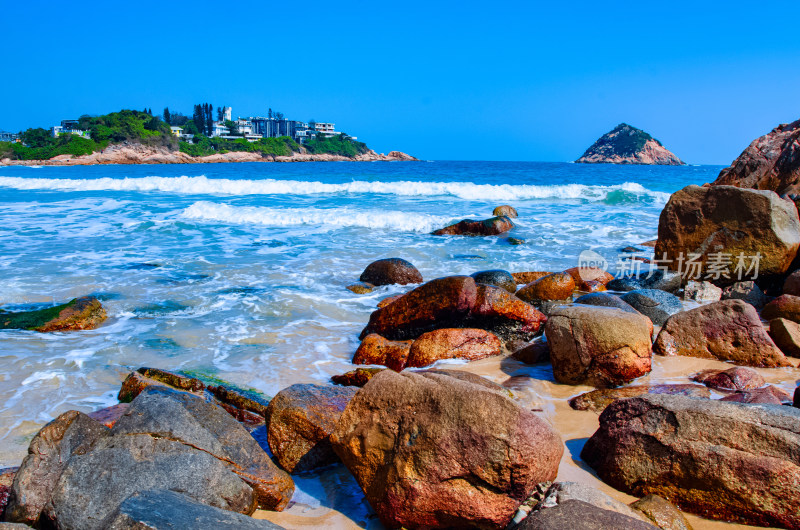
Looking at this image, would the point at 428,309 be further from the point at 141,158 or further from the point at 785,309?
the point at 141,158

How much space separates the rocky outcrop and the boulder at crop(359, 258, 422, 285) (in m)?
5.60

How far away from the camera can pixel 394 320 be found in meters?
5.50

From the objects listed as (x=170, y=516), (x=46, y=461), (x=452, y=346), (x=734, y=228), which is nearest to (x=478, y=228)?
(x=734, y=228)

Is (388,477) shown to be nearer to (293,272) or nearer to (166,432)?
(166,432)

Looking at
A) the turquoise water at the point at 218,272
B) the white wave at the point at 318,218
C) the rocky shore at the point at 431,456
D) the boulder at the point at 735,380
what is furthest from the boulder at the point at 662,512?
the white wave at the point at 318,218

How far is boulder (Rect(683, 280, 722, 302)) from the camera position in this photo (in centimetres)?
687

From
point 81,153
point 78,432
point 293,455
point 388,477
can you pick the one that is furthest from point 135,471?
point 81,153

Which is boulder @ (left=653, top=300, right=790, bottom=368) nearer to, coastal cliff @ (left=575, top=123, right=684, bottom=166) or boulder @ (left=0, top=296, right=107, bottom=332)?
boulder @ (left=0, top=296, right=107, bottom=332)

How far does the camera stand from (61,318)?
5707mm

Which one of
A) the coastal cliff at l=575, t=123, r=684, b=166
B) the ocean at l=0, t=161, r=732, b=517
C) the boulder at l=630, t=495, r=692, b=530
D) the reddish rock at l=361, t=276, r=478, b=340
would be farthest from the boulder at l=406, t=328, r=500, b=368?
the coastal cliff at l=575, t=123, r=684, b=166

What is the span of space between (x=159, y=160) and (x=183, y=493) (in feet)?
262

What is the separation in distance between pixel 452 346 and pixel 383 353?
63cm

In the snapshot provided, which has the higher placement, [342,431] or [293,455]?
[342,431]

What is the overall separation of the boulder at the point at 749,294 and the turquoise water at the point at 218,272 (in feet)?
10.6
